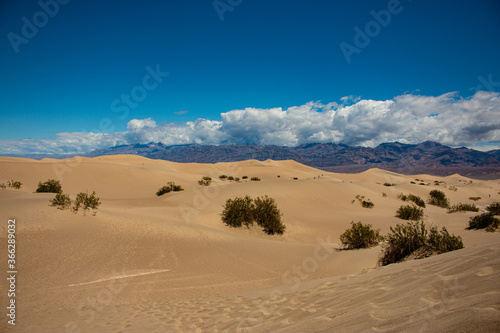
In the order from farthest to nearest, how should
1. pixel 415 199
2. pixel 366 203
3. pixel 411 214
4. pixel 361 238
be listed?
pixel 415 199, pixel 366 203, pixel 411 214, pixel 361 238

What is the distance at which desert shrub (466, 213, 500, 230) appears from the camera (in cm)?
1185

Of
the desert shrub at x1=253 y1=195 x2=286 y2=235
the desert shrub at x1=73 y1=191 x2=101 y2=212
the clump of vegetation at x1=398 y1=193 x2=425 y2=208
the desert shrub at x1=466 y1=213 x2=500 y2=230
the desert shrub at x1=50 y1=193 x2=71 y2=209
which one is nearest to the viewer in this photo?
the desert shrub at x1=50 y1=193 x2=71 y2=209

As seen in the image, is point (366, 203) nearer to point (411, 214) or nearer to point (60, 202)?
point (411, 214)

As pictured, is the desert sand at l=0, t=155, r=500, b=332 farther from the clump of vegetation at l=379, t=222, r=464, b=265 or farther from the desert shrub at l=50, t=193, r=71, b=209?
the clump of vegetation at l=379, t=222, r=464, b=265

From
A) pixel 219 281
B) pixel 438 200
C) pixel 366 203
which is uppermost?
pixel 366 203

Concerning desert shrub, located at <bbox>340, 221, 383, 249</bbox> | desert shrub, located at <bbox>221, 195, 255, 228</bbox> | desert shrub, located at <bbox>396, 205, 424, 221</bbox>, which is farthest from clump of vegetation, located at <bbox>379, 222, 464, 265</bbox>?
desert shrub, located at <bbox>396, 205, 424, 221</bbox>

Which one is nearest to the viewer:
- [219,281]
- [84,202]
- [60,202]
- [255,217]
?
[219,281]

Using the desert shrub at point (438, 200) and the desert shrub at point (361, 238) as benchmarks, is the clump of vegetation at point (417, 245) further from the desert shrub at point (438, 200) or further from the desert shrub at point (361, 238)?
the desert shrub at point (438, 200)

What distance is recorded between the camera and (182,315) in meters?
4.34

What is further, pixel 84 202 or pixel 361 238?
pixel 84 202

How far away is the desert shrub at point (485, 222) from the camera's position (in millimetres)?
11851

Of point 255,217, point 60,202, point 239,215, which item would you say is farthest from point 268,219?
point 60,202

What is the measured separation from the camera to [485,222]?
12125 mm

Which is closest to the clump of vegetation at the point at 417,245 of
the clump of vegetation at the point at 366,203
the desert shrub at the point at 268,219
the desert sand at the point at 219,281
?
the desert sand at the point at 219,281
